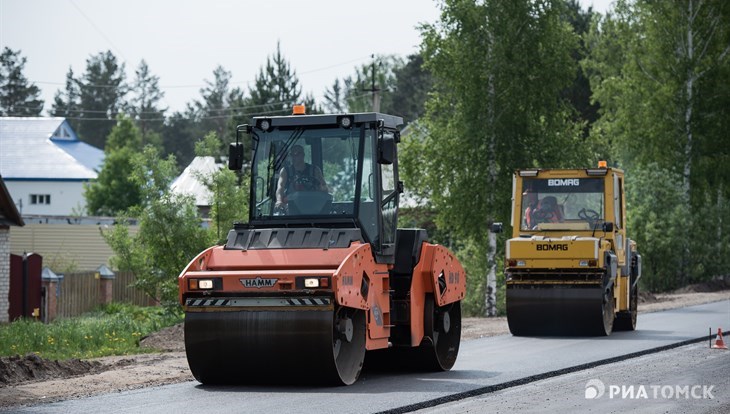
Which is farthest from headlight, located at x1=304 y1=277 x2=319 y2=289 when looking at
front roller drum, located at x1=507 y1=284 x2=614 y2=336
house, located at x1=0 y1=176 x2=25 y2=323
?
house, located at x1=0 y1=176 x2=25 y2=323

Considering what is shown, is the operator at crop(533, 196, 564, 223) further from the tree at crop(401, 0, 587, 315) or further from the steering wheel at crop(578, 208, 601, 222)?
the tree at crop(401, 0, 587, 315)

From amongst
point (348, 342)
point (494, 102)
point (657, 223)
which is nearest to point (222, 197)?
point (494, 102)

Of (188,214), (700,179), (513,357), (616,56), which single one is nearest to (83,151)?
(616,56)

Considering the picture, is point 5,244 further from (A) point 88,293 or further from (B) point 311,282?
(B) point 311,282

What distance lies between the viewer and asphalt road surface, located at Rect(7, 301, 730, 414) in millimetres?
11859

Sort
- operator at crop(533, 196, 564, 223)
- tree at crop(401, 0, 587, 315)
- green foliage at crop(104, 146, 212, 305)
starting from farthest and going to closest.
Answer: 1. tree at crop(401, 0, 587, 315)
2. green foliage at crop(104, 146, 212, 305)
3. operator at crop(533, 196, 564, 223)

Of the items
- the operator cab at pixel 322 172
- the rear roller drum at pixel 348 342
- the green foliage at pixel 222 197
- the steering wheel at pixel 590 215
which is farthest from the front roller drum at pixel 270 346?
the green foliage at pixel 222 197

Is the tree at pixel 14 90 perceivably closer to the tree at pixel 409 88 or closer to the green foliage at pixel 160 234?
the tree at pixel 409 88

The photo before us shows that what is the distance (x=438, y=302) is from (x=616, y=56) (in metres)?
43.2

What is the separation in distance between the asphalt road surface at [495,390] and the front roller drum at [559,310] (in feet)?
8.19

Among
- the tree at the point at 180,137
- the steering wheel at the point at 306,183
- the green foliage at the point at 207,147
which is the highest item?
the tree at the point at 180,137

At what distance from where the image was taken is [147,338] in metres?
22.3

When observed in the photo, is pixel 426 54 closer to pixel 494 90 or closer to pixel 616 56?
pixel 494 90

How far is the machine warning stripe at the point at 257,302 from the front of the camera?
12.8 metres
